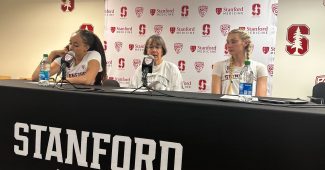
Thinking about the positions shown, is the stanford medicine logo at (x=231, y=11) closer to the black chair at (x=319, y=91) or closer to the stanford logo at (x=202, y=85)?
the stanford logo at (x=202, y=85)

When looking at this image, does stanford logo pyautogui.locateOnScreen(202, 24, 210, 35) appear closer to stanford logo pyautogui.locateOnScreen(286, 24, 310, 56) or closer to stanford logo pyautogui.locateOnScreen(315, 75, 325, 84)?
stanford logo pyautogui.locateOnScreen(286, 24, 310, 56)

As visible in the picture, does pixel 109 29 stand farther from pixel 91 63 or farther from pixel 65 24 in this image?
pixel 91 63

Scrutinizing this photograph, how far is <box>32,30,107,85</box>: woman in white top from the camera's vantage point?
2.50 metres

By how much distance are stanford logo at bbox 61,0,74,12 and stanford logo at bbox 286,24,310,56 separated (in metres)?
3.25

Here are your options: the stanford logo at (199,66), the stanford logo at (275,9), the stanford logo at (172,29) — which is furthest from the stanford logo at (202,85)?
the stanford logo at (275,9)

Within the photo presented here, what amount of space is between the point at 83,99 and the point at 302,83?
10.4 feet

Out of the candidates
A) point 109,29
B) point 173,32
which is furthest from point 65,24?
point 173,32

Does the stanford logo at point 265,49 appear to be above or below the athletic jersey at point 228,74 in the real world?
above

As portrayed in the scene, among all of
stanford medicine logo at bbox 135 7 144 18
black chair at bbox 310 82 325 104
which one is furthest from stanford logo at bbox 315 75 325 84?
stanford medicine logo at bbox 135 7 144 18

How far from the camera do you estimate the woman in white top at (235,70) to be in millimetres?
2592

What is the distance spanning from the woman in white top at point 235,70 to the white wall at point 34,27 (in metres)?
2.75

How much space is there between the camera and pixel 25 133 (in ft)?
5.76

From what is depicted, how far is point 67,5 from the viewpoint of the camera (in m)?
5.11

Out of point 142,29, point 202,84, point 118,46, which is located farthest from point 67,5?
point 202,84
